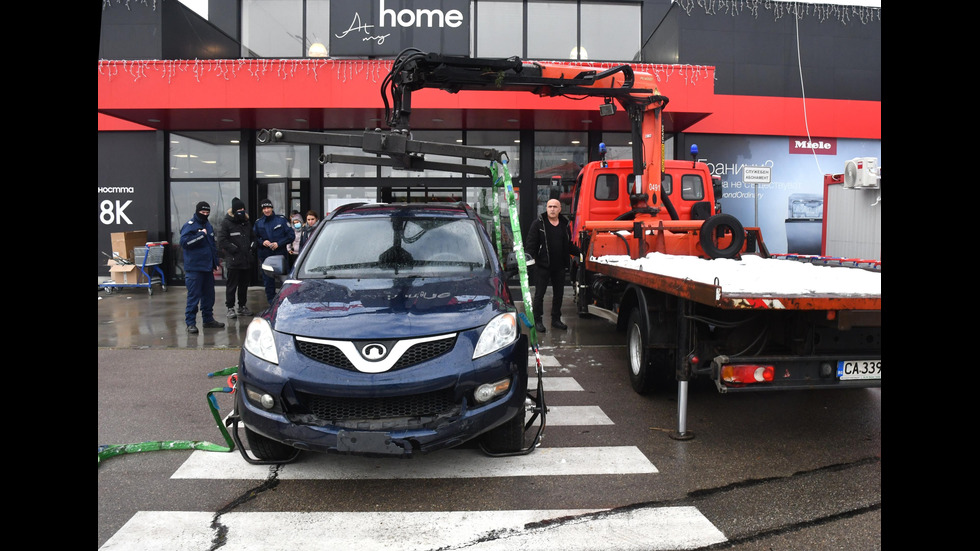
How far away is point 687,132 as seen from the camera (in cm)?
1455

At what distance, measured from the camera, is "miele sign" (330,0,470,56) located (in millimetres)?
14711

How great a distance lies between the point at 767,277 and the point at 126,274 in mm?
13992

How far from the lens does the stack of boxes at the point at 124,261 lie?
13977 mm

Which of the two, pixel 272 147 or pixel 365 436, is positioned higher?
pixel 272 147

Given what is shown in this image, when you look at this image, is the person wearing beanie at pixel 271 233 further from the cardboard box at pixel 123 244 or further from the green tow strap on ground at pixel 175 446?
the green tow strap on ground at pixel 175 446

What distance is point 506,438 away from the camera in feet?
13.9

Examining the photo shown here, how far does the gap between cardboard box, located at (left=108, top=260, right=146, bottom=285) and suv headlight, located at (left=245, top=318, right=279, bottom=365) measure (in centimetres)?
1198

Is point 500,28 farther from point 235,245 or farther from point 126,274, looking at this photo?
point 126,274

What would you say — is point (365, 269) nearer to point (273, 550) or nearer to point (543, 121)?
point (273, 550)

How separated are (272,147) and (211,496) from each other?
1300 cm

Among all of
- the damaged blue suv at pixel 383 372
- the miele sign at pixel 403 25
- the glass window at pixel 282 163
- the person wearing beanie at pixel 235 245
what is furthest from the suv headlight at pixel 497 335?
the glass window at pixel 282 163

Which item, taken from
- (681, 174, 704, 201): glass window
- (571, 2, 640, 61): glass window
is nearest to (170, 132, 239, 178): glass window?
(571, 2, 640, 61): glass window

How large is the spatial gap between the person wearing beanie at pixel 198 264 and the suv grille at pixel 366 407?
6.61 metres

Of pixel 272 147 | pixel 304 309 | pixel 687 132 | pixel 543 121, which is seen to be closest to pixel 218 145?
pixel 272 147
